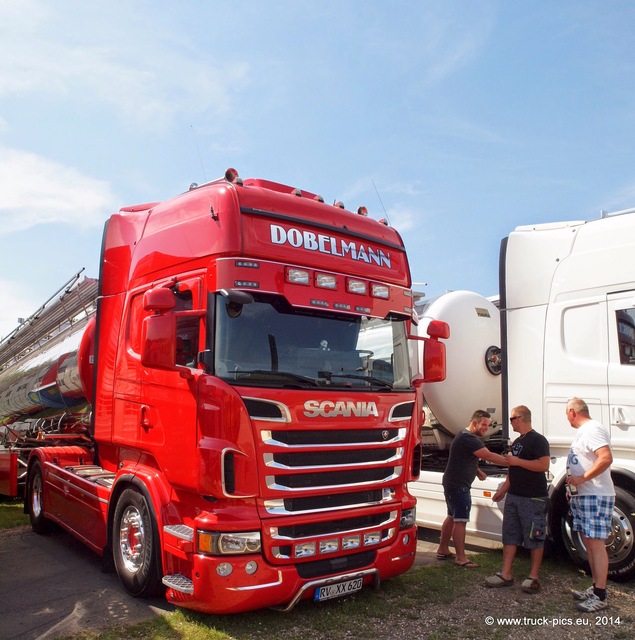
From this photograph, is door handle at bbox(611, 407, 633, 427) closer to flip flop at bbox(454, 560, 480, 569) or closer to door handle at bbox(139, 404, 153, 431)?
flip flop at bbox(454, 560, 480, 569)

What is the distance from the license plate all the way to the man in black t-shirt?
1.59 meters

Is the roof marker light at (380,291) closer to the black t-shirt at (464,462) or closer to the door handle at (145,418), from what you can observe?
the black t-shirt at (464,462)

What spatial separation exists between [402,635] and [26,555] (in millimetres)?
4776

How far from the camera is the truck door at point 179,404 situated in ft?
16.1

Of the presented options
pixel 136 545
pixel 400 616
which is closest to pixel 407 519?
pixel 400 616

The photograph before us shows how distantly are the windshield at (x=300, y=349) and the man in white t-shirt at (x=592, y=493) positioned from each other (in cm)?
160

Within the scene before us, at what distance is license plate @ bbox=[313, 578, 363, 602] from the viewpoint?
5.00 meters

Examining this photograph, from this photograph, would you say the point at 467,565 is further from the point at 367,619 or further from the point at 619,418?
the point at 619,418

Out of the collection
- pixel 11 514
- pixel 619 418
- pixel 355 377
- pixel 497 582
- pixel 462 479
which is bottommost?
pixel 11 514

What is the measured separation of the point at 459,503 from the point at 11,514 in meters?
7.02

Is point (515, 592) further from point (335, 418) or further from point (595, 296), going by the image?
point (595, 296)

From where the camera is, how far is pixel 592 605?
213 inches

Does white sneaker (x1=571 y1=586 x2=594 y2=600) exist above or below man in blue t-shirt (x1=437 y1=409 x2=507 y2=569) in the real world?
below

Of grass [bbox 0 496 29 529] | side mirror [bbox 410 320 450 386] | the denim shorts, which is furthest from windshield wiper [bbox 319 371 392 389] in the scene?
grass [bbox 0 496 29 529]
